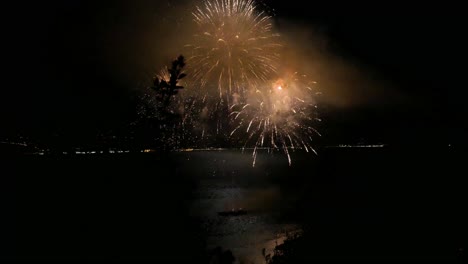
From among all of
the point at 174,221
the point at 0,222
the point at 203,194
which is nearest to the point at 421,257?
the point at 174,221

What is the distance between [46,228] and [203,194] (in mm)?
40697

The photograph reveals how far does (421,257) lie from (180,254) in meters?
19.5

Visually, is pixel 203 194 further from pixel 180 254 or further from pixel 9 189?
pixel 180 254

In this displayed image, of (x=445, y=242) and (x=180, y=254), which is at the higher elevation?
(x=445, y=242)

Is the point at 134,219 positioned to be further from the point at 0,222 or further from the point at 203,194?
the point at 203,194

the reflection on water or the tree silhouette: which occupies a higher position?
the tree silhouette

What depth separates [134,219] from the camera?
50125 millimetres

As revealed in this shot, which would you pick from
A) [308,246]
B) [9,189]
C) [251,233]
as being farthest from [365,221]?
[9,189]

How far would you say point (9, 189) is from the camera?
8362 centimetres

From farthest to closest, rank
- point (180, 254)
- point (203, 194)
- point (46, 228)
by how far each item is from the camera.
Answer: point (203, 194) < point (46, 228) < point (180, 254)

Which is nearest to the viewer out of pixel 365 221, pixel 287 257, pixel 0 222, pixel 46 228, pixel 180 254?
pixel 287 257

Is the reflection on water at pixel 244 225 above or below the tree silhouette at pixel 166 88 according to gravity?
below

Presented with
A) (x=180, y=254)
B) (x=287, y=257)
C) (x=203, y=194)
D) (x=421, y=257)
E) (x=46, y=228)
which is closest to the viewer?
(x=421, y=257)

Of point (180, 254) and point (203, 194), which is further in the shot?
point (203, 194)
